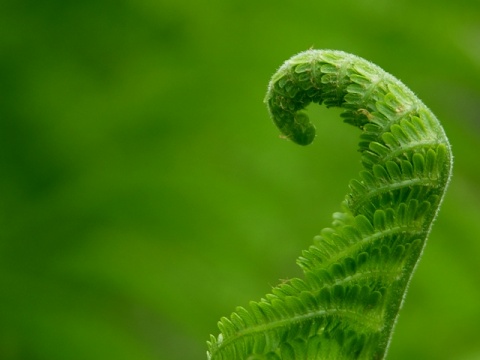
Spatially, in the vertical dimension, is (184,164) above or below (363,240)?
above

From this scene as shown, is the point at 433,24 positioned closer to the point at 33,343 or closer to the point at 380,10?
the point at 380,10

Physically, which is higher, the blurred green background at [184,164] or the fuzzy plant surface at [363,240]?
the blurred green background at [184,164]

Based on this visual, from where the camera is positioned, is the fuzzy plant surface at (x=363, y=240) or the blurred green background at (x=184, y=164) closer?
the fuzzy plant surface at (x=363, y=240)

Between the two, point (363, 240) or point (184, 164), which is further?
point (184, 164)

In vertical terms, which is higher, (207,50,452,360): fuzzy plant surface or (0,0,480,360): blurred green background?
(0,0,480,360): blurred green background

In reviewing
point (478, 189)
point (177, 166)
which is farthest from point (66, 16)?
point (478, 189)

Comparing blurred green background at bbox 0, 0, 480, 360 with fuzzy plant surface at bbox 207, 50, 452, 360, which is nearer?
fuzzy plant surface at bbox 207, 50, 452, 360
